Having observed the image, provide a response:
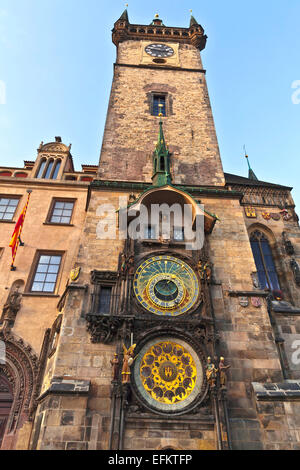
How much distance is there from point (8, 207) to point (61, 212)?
7.27 ft

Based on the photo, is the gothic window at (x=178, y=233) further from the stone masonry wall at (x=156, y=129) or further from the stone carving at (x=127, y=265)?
the stone masonry wall at (x=156, y=129)

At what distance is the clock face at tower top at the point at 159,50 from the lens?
19.8 meters

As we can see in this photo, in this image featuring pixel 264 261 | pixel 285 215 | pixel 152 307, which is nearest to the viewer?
pixel 152 307


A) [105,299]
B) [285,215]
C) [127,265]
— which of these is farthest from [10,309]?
[285,215]

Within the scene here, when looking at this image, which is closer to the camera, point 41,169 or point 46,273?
point 46,273

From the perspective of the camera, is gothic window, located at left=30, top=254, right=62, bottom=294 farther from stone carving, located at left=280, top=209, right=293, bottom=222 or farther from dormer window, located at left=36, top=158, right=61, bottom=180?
stone carving, located at left=280, top=209, right=293, bottom=222

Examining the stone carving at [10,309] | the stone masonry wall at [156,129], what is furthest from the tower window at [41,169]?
the stone carving at [10,309]

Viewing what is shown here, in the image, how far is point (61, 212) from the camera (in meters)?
13.5

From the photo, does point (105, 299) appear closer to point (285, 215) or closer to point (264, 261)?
point (264, 261)

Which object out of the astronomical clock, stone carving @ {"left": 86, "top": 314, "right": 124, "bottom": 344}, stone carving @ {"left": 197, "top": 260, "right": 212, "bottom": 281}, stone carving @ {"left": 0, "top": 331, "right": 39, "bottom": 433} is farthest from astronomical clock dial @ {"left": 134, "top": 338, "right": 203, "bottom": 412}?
stone carving @ {"left": 0, "top": 331, "right": 39, "bottom": 433}

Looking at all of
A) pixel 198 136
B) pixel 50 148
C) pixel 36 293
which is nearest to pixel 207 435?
pixel 36 293

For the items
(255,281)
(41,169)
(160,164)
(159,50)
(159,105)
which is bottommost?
(255,281)

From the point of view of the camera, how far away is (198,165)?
13898 mm

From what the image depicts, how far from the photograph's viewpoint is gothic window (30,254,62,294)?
11164 millimetres
